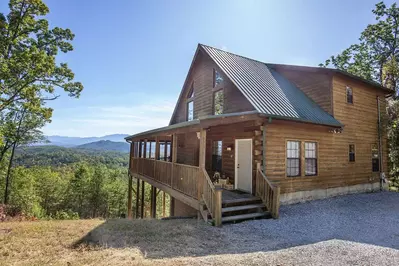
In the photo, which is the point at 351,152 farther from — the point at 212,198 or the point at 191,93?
the point at 191,93

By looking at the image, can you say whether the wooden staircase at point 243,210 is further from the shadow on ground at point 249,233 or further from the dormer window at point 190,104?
the dormer window at point 190,104

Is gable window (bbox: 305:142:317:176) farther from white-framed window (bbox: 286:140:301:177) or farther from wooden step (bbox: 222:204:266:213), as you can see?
wooden step (bbox: 222:204:266:213)

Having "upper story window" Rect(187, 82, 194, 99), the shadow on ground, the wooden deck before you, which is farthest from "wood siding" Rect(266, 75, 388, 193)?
"upper story window" Rect(187, 82, 194, 99)

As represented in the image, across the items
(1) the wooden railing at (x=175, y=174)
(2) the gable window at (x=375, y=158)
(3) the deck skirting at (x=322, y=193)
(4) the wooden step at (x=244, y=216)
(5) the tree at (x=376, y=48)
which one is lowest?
(4) the wooden step at (x=244, y=216)

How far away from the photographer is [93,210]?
1601 inches

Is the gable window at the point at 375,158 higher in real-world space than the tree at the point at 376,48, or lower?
lower

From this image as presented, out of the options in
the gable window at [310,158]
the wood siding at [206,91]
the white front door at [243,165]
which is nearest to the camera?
the white front door at [243,165]

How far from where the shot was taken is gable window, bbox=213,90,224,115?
11977mm

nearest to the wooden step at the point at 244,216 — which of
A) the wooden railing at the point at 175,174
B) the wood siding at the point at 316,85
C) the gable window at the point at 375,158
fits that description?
the wooden railing at the point at 175,174

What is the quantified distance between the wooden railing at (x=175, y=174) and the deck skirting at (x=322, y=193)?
11.6ft

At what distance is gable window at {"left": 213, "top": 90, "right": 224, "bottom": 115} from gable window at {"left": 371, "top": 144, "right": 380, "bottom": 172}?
8.83 m

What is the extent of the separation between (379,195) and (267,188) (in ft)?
26.2

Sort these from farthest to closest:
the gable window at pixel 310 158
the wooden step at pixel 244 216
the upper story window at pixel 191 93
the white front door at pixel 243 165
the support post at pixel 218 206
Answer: the upper story window at pixel 191 93, the gable window at pixel 310 158, the white front door at pixel 243 165, the wooden step at pixel 244 216, the support post at pixel 218 206

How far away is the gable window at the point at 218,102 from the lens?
12.0 metres
